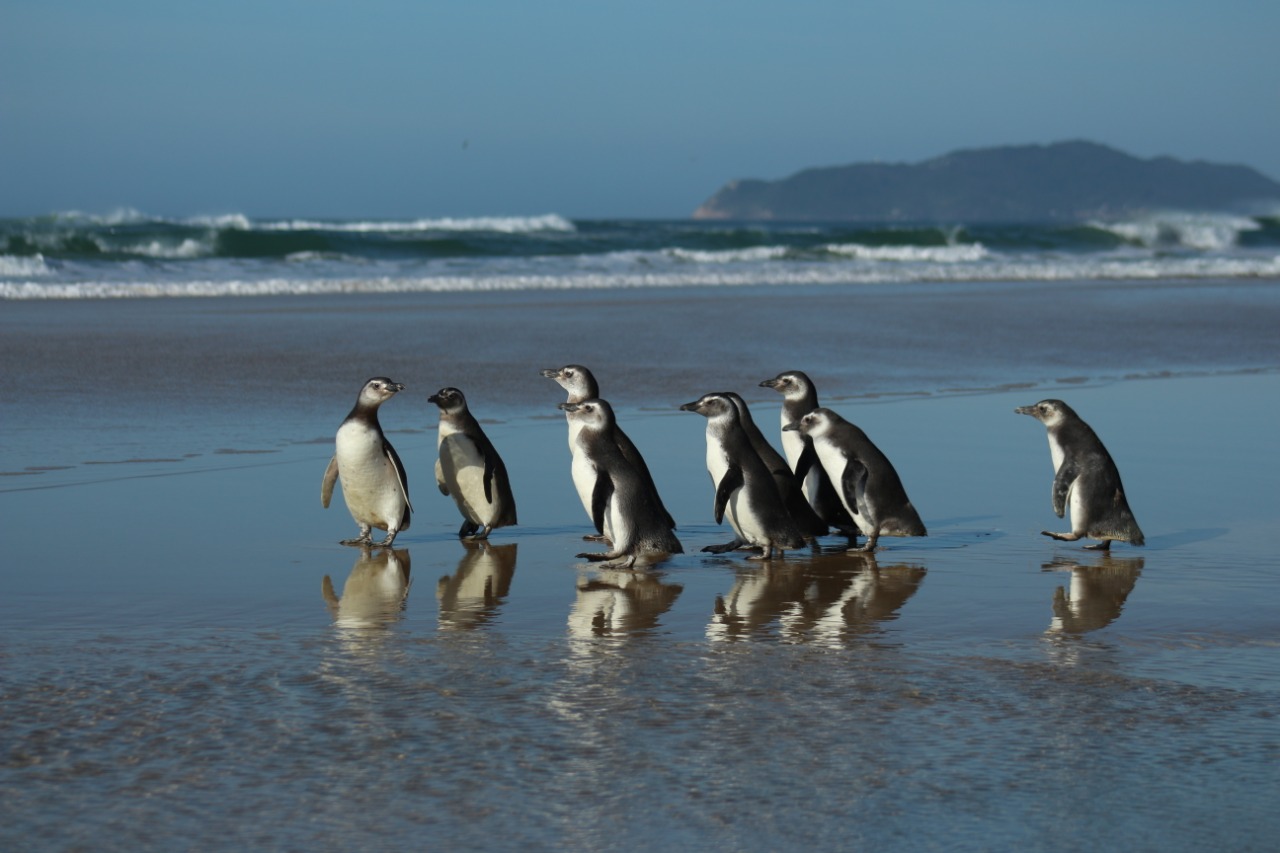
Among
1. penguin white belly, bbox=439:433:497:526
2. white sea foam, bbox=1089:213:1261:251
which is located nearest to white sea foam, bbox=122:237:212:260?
penguin white belly, bbox=439:433:497:526

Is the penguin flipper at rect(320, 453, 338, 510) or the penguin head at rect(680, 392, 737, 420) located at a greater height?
the penguin head at rect(680, 392, 737, 420)

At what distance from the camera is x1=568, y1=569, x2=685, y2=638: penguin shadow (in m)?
5.03

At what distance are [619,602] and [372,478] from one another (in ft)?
5.10

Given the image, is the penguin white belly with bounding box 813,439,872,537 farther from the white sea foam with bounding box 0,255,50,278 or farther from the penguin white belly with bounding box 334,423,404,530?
the white sea foam with bounding box 0,255,50,278

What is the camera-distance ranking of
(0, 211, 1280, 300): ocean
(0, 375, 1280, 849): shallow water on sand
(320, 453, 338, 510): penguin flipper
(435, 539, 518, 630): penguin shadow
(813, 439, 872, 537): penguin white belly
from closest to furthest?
(0, 375, 1280, 849): shallow water on sand → (435, 539, 518, 630): penguin shadow → (813, 439, 872, 537): penguin white belly → (320, 453, 338, 510): penguin flipper → (0, 211, 1280, 300): ocean

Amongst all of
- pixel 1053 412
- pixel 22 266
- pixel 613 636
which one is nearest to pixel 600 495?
pixel 613 636

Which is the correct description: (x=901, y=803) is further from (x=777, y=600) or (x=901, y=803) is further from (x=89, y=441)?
(x=89, y=441)

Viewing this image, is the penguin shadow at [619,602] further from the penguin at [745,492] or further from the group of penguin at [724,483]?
the penguin at [745,492]

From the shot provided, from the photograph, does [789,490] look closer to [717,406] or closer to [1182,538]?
[717,406]

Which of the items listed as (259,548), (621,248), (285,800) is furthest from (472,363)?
(621,248)

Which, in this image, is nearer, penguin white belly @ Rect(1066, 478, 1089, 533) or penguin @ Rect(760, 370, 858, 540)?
penguin white belly @ Rect(1066, 478, 1089, 533)

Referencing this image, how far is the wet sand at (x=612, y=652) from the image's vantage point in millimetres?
3287

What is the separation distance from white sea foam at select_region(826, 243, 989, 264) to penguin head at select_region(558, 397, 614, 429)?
109 feet

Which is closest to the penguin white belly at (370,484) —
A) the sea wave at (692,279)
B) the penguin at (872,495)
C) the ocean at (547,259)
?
the penguin at (872,495)
